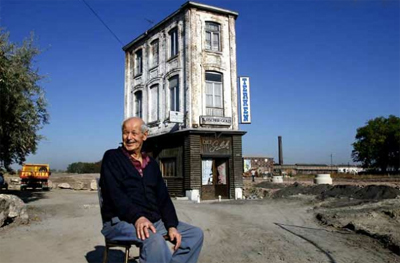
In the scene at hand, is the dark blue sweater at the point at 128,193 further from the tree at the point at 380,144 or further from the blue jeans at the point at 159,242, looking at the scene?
the tree at the point at 380,144

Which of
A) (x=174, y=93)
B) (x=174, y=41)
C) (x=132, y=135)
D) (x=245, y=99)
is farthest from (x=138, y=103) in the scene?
Result: (x=132, y=135)

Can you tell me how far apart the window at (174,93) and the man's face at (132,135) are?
15668 millimetres

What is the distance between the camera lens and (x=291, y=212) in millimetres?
12109

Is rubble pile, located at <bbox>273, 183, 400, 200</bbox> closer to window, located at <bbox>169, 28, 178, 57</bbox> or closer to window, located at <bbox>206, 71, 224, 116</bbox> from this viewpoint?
window, located at <bbox>206, 71, 224, 116</bbox>

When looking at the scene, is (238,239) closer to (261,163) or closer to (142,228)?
(142,228)

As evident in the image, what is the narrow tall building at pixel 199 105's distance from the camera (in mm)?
18016

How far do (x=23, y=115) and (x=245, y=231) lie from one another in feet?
34.3

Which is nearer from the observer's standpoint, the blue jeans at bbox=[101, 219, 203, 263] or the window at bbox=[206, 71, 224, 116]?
the blue jeans at bbox=[101, 219, 203, 263]

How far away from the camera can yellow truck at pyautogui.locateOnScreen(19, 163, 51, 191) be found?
27.7 m

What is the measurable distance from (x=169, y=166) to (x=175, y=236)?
16526 mm

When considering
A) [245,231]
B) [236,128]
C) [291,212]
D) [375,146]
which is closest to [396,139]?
[375,146]

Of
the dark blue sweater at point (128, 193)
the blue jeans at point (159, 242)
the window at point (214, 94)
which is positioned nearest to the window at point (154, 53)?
the window at point (214, 94)

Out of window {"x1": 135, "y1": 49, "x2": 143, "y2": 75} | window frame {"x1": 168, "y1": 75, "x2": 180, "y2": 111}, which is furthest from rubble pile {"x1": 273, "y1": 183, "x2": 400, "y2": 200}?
window {"x1": 135, "y1": 49, "x2": 143, "y2": 75}

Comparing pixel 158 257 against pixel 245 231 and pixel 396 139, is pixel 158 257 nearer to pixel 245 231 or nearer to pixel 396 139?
pixel 245 231
